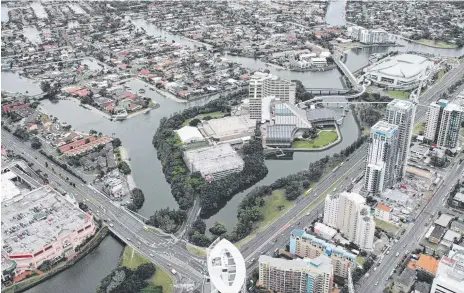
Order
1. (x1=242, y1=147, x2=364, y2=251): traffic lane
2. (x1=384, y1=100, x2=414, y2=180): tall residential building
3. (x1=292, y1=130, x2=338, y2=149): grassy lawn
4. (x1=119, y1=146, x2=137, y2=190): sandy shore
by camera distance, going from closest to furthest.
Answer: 1. (x1=242, y1=147, x2=364, y2=251): traffic lane
2. (x1=384, y1=100, x2=414, y2=180): tall residential building
3. (x1=119, y1=146, x2=137, y2=190): sandy shore
4. (x1=292, y1=130, x2=338, y2=149): grassy lawn

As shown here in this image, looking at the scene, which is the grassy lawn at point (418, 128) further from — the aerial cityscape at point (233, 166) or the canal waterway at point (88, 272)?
the canal waterway at point (88, 272)

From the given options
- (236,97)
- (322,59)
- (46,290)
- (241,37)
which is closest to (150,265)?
(46,290)

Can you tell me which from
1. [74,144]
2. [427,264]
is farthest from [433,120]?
[74,144]

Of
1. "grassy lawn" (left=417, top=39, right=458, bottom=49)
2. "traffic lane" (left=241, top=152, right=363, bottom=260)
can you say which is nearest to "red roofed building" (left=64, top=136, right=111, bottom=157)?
"traffic lane" (left=241, top=152, right=363, bottom=260)

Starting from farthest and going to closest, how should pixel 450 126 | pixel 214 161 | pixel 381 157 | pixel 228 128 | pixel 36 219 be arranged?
pixel 228 128
pixel 450 126
pixel 214 161
pixel 381 157
pixel 36 219

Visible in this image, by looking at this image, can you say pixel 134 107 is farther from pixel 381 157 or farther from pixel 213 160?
pixel 381 157

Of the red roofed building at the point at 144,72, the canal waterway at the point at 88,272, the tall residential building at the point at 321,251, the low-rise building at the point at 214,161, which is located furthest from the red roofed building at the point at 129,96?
the tall residential building at the point at 321,251

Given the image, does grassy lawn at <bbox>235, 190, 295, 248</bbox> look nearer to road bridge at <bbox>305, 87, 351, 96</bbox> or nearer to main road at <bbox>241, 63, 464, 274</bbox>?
main road at <bbox>241, 63, 464, 274</bbox>
